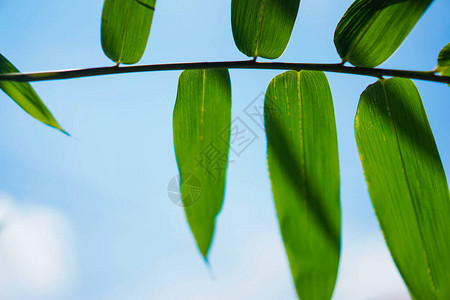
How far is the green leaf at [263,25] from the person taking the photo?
304mm

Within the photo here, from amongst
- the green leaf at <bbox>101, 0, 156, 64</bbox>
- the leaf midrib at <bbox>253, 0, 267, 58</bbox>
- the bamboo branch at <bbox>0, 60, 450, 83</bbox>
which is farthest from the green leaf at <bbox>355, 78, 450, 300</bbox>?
the green leaf at <bbox>101, 0, 156, 64</bbox>

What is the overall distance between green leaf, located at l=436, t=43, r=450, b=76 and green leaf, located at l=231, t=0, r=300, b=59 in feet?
0.51

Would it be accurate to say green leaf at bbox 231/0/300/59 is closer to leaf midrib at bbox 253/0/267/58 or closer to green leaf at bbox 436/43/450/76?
leaf midrib at bbox 253/0/267/58

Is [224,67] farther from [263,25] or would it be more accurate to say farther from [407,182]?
[407,182]

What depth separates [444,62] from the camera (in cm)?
29

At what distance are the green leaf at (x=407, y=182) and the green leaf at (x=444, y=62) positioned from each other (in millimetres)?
29

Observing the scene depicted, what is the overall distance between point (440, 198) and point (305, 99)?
0.16 metres

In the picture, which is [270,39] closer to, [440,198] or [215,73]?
[215,73]

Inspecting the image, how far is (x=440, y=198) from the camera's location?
A: 0.28m

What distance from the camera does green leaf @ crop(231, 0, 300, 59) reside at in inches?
12.0

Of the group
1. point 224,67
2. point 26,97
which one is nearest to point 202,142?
point 224,67

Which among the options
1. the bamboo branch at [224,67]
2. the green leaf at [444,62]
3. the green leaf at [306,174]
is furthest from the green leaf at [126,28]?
the green leaf at [444,62]

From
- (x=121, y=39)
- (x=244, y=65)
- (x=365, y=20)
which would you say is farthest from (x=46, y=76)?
(x=365, y=20)

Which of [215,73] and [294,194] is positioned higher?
[215,73]
